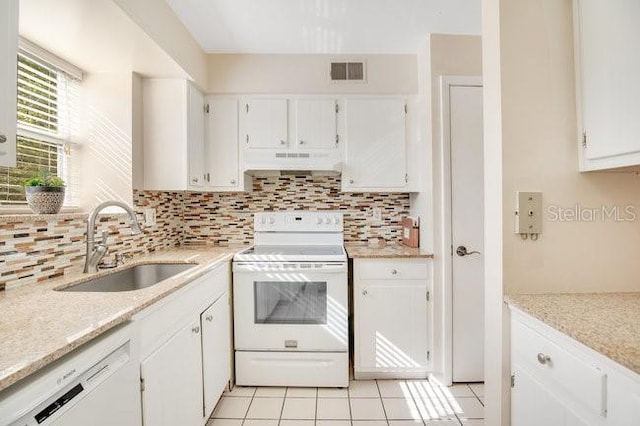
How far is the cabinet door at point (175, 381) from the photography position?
117cm

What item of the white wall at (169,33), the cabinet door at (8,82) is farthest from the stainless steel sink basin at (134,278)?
the white wall at (169,33)

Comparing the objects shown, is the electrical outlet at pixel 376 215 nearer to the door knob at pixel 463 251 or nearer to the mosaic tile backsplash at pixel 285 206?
the mosaic tile backsplash at pixel 285 206

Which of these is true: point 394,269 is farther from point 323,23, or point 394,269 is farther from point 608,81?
point 323,23

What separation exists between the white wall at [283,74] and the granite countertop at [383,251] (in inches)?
47.4

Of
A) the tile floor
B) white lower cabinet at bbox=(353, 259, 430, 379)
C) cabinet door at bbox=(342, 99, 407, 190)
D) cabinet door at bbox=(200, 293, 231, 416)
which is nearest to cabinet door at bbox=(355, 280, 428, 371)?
white lower cabinet at bbox=(353, 259, 430, 379)

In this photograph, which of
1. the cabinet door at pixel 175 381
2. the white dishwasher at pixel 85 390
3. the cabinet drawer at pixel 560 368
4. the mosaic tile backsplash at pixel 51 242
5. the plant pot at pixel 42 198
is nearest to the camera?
the white dishwasher at pixel 85 390

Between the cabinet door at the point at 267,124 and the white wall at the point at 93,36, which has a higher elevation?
the white wall at the point at 93,36

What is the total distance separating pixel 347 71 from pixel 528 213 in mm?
1758

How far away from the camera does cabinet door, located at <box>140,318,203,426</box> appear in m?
1.17

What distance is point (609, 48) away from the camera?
104 centimetres

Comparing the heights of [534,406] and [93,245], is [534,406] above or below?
below

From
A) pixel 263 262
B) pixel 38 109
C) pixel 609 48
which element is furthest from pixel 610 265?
pixel 38 109

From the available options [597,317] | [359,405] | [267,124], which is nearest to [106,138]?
[267,124]

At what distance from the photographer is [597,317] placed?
938 millimetres
